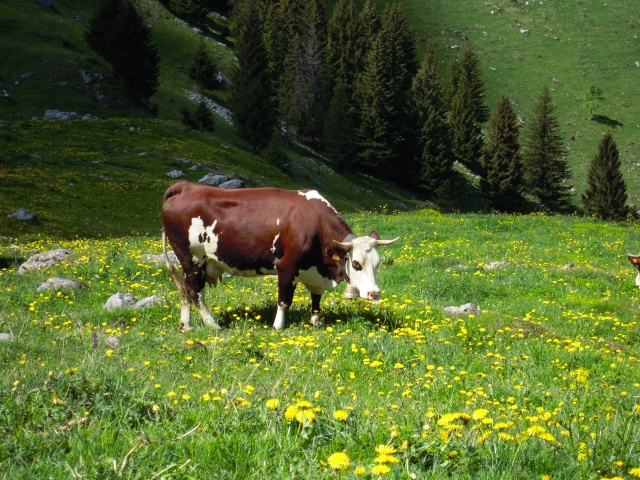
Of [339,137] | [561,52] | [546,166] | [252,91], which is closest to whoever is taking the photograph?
[252,91]

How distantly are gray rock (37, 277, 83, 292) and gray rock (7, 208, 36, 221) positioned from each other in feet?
65.5

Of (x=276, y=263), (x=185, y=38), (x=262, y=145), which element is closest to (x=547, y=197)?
(x=262, y=145)

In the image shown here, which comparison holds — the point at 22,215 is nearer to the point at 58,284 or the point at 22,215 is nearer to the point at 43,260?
the point at 43,260

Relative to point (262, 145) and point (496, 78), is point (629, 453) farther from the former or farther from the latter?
point (496, 78)

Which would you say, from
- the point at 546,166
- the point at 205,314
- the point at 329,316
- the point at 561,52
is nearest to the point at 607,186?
the point at 546,166

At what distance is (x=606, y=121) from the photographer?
9988cm

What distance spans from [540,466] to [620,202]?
70.8 m

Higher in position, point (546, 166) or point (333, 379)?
point (546, 166)

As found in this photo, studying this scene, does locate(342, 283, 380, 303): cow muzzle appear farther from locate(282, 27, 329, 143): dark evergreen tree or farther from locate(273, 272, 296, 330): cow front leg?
locate(282, 27, 329, 143): dark evergreen tree

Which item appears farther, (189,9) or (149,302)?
(189,9)

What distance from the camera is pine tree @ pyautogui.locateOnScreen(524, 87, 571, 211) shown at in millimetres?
79125

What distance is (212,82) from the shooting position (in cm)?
7694

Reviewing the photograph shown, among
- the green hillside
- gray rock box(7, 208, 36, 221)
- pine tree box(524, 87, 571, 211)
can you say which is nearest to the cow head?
the green hillside

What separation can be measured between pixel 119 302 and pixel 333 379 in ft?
18.1
